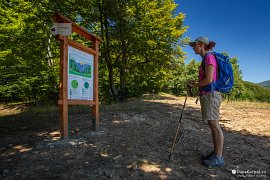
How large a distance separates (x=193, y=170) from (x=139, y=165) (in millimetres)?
871

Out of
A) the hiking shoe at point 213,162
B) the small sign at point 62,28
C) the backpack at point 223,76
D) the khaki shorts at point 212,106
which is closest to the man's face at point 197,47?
the backpack at point 223,76

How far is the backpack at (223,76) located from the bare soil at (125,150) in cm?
133

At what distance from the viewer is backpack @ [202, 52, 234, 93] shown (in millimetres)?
3551

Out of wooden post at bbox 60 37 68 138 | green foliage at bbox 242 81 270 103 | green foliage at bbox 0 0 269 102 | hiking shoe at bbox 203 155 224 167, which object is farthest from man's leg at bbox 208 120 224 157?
green foliage at bbox 242 81 270 103

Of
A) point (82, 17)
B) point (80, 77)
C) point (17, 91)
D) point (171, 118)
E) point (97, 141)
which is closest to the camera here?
point (97, 141)

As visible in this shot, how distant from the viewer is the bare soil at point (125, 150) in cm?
347

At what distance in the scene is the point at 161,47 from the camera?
12875mm

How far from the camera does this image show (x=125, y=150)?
14.3 feet

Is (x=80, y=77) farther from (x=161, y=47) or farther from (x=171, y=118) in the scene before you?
(x=161, y=47)

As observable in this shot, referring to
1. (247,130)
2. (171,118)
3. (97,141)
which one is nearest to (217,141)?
(97,141)

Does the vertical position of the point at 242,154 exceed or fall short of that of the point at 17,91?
it falls short

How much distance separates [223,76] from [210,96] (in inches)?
14.7

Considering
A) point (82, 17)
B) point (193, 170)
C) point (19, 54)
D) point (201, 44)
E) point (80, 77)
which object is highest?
point (82, 17)

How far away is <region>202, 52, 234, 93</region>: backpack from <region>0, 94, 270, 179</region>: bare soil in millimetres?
1328
